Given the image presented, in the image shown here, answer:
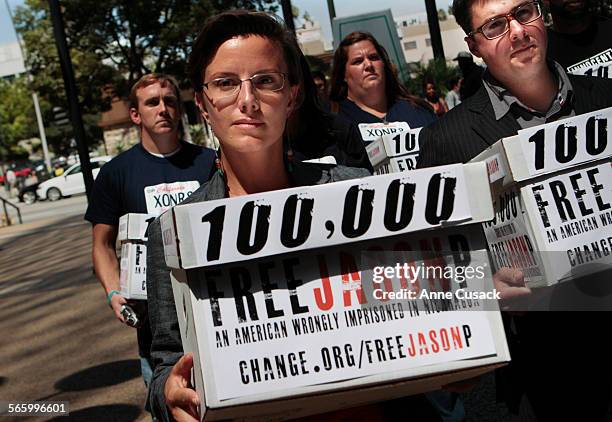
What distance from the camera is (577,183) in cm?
249

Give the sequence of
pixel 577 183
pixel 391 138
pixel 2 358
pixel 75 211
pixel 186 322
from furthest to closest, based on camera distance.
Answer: pixel 75 211 → pixel 2 358 → pixel 391 138 → pixel 577 183 → pixel 186 322

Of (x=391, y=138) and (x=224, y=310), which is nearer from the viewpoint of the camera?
(x=224, y=310)

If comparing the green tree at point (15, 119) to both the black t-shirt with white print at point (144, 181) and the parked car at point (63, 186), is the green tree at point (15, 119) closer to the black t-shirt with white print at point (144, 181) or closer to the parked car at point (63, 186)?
the parked car at point (63, 186)

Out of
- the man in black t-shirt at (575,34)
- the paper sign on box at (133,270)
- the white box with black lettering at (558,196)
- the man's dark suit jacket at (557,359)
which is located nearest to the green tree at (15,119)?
the paper sign on box at (133,270)

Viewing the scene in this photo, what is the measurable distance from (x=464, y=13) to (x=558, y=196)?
31.1 inches

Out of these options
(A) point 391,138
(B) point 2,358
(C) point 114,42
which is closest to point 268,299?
(A) point 391,138

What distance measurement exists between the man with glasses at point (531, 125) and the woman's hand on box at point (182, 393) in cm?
110

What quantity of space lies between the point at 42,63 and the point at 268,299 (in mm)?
39990

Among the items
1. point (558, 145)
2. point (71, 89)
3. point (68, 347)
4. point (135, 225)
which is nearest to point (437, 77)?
point (71, 89)

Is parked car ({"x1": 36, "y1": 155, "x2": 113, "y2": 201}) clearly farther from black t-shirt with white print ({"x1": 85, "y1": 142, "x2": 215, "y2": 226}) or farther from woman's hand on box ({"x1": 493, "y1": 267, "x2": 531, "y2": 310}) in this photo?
woman's hand on box ({"x1": 493, "y1": 267, "x2": 531, "y2": 310})

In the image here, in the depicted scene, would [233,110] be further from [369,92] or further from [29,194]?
[29,194]

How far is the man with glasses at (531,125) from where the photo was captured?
8.96 ft

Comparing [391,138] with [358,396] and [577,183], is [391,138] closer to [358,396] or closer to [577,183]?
[577,183]

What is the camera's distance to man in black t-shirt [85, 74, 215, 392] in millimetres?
4676
